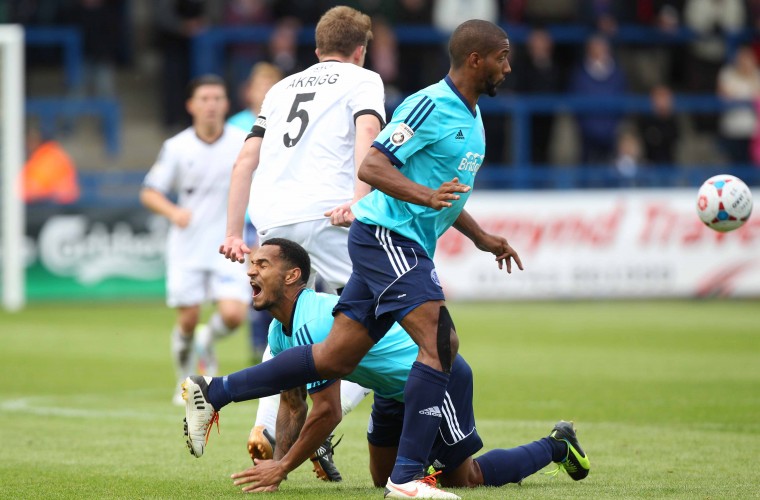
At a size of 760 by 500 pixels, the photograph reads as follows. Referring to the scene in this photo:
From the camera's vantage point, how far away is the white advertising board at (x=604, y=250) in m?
19.9

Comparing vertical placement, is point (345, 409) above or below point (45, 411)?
above

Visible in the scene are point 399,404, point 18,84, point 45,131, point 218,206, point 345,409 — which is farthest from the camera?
point 45,131

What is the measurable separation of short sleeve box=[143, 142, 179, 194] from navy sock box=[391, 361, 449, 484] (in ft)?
19.4

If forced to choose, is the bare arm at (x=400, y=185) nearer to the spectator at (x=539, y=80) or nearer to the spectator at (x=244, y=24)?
the spectator at (x=539, y=80)

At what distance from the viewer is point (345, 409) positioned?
23.0 feet

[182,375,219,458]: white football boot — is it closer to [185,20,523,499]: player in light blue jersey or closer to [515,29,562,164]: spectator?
[185,20,523,499]: player in light blue jersey

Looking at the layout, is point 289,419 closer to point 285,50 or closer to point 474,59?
point 474,59

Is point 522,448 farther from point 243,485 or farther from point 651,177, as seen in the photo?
point 651,177

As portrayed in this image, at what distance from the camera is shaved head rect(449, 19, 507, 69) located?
6070 mm

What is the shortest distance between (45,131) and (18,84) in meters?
4.16

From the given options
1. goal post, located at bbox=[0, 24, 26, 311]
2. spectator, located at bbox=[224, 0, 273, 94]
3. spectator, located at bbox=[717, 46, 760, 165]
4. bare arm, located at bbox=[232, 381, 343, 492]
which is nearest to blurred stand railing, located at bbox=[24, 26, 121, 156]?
spectator, located at bbox=[224, 0, 273, 94]

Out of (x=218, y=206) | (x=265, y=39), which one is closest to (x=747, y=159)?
(x=265, y=39)

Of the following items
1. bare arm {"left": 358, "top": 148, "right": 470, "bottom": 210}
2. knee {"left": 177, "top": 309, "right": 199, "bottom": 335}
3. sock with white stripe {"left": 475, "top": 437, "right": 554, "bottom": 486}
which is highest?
bare arm {"left": 358, "top": 148, "right": 470, "bottom": 210}

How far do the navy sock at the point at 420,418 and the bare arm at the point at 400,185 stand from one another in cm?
76
